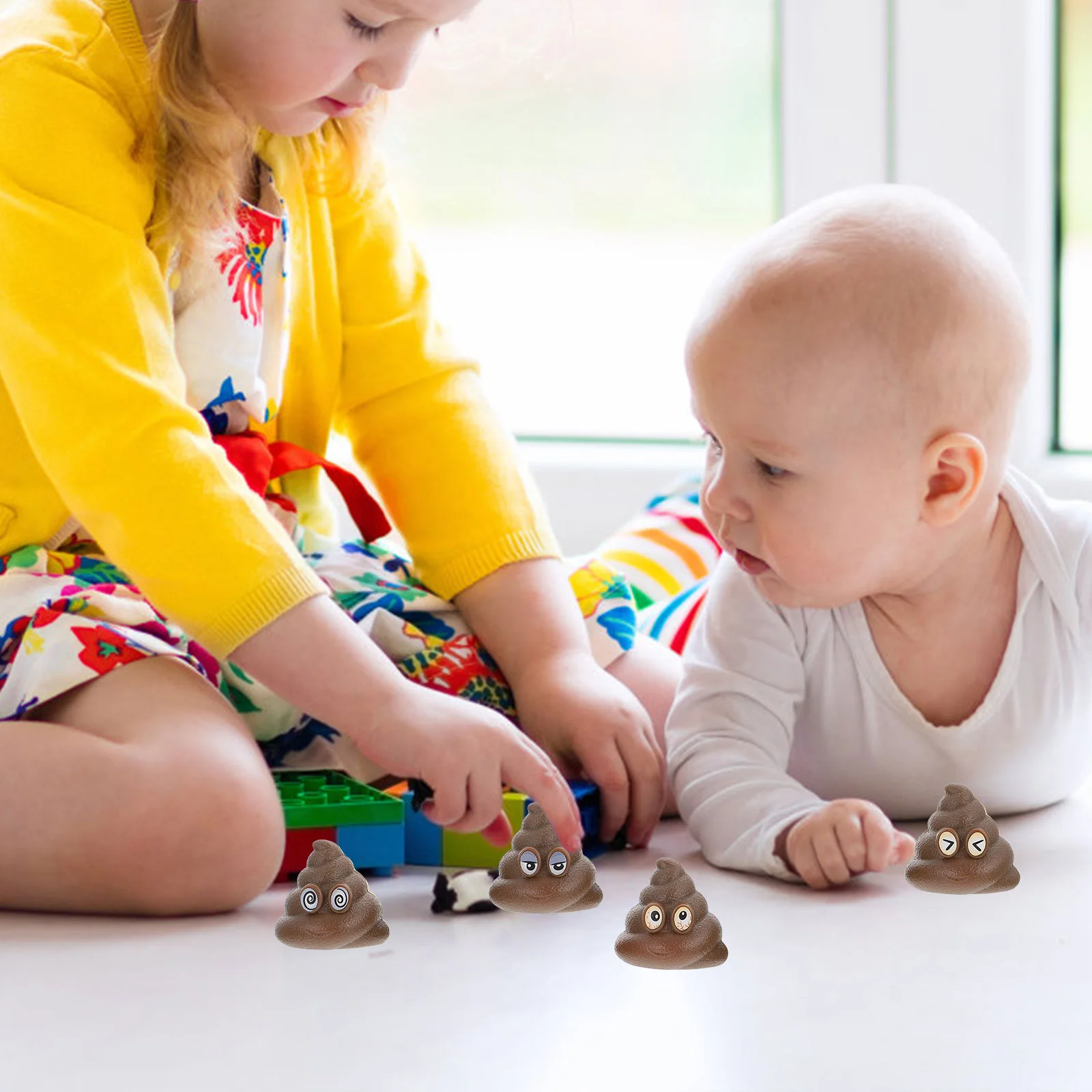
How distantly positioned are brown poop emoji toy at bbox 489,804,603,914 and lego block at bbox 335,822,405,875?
117mm

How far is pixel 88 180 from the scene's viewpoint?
0.93 m

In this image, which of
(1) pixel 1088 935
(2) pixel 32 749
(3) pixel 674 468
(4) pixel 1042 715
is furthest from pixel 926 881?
(3) pixel 674 468

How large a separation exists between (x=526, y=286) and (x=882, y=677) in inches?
39.2

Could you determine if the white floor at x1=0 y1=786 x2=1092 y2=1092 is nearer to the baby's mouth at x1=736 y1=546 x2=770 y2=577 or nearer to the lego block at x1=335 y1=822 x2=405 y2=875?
the lego block at x1=335 y1=822 x2=405 y2=875

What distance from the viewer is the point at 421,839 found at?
3.05ft

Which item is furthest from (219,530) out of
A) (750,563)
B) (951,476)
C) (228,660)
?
(951,476)

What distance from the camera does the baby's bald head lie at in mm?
848

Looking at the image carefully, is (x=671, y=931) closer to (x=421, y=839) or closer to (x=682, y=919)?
(x=682, y=919)

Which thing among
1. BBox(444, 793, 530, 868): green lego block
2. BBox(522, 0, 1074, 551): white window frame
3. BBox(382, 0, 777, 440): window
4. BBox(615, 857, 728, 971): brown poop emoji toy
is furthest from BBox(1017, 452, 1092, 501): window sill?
BBox(615, 857, 728, 971): brown poop emoji toy

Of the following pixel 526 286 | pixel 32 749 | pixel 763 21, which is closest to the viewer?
pixel 32 749

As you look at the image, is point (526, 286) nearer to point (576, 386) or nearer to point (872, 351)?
point (576, 386)

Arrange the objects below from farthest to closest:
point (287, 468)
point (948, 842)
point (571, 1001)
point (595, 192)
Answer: point (595, 192) < point (287, 468) < point (948, 842) < point (571, 1001)

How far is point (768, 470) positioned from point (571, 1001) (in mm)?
324

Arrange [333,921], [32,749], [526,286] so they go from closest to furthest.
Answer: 1. [333,921]
2. [32,749]
3. [526,286]
